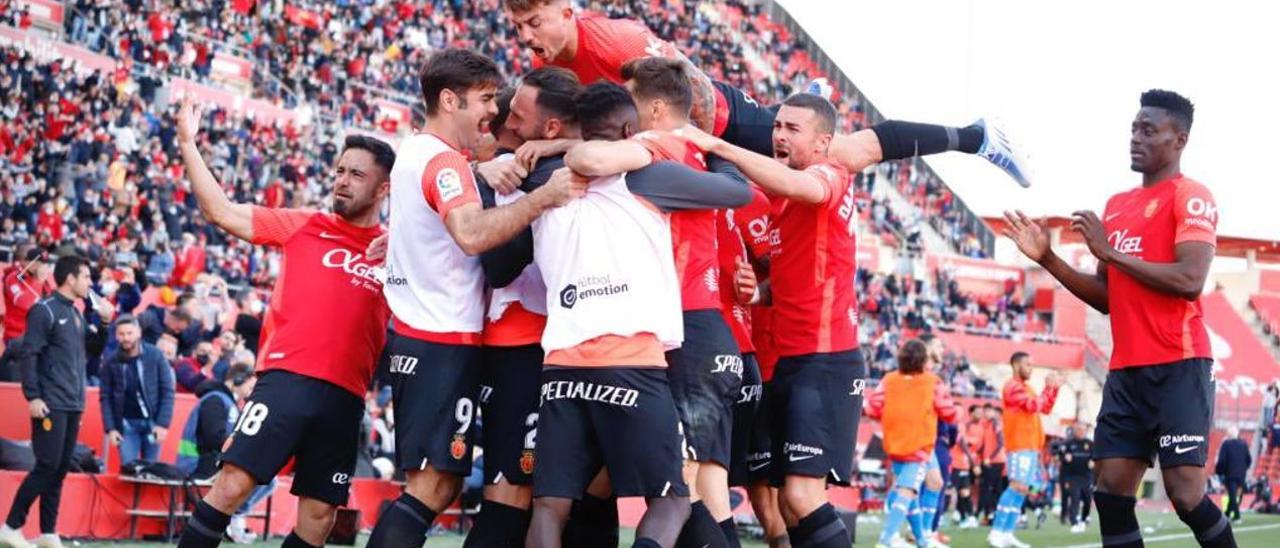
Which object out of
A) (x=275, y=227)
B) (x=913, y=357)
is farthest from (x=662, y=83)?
(x=913, y=357)

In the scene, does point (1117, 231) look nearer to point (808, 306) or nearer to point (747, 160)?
point (808, 306)

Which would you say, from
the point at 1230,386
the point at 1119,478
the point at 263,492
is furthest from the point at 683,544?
the point at 1230,386

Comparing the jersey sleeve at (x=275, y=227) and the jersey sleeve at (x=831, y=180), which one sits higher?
the jersey sleeve at (x=831, y=180)

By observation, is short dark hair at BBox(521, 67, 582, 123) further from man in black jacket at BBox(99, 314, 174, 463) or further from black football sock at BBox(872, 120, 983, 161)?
man in black jacket at BBox(99, 314, 174, 463)

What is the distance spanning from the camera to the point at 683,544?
6922mm

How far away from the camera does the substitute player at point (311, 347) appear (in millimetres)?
7648

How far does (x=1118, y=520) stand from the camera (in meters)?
8.48

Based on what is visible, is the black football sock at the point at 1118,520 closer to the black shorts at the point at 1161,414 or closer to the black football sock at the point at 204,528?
the black shorts at the point at 1161,414

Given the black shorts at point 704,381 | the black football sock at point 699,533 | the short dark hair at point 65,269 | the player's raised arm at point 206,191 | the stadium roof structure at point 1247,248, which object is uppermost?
the stadium roof structure at point 1247,248

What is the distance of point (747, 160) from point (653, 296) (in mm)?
882

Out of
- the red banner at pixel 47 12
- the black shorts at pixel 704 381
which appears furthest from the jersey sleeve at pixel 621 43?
the red banner at pixel 47 12

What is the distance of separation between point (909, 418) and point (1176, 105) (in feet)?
26.2

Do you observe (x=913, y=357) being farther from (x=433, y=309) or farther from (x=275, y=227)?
(x=433, y=309)

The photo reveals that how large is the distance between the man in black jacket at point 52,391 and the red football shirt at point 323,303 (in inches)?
180
